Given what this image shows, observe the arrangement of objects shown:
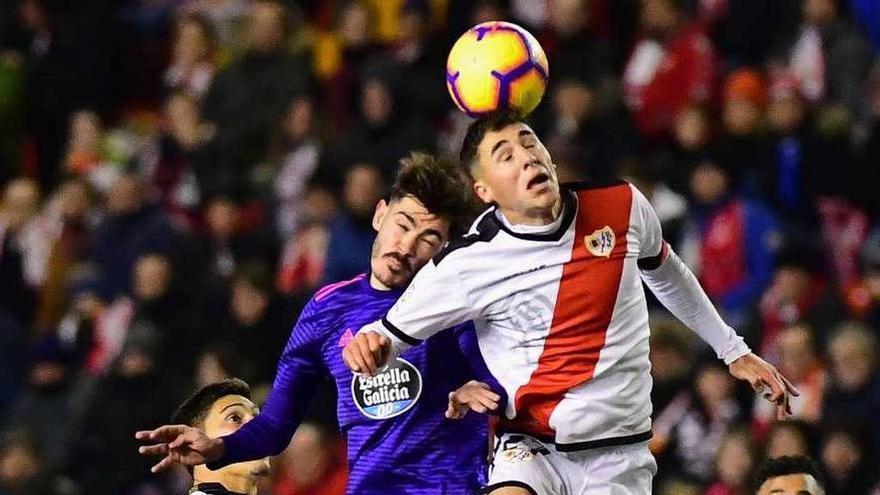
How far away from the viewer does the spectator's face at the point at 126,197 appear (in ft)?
44.1

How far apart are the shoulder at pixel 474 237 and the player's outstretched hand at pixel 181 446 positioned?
35.7 inches

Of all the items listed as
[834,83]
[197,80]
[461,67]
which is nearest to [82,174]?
[197,80]

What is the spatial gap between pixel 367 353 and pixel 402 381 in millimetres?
526

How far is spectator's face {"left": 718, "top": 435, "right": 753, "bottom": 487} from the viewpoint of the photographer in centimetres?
958

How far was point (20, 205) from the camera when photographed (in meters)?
14.1

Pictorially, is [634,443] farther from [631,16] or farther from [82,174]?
[82,174]

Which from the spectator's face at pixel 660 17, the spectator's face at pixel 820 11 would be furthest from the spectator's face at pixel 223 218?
the spectator's face at pixel 820 11

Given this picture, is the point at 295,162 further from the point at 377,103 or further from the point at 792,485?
the point at 792,485

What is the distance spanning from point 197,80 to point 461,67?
7491 mm

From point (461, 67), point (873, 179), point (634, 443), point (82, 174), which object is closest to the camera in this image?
point (634, 443)

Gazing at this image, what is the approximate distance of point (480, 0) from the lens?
44.0 feet

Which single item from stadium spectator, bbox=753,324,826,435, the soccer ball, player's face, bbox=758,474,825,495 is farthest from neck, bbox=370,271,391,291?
stadium spectator, bbox=753,324,826,435

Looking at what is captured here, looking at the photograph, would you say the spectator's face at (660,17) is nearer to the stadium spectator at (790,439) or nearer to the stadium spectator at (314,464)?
the stadium spectator at (314,464)

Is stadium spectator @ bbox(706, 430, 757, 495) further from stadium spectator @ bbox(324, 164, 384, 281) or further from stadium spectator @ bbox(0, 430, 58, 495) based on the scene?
stadium spectator @ bbox(0, 430, 58, 495)
